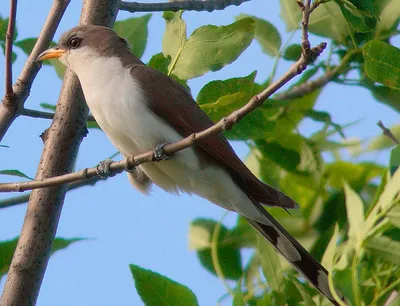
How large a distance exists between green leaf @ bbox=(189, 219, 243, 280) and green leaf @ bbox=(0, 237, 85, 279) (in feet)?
2.52

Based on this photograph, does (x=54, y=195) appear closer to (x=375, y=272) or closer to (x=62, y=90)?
(x=62, y=90)

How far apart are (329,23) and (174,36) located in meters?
0.79

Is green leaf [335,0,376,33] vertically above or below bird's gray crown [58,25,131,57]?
below

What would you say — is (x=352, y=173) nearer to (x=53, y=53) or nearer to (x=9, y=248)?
(x=53, y=53)

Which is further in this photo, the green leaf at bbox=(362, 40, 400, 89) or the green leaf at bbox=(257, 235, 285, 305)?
the green leaf at bbox=(257, 235, 285, 305)

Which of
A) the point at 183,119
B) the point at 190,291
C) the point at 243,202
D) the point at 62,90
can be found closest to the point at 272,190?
the point at 243,202

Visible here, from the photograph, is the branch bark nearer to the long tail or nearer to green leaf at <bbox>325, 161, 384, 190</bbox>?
the long tail

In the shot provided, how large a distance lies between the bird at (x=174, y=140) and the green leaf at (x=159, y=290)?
674 mm

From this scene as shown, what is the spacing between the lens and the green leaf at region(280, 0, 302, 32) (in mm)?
3900

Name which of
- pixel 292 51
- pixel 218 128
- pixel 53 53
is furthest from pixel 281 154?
pixel 218 128

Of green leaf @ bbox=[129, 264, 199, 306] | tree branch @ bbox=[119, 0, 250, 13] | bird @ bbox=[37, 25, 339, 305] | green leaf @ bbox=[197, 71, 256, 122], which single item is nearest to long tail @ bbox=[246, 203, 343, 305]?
bird @ bbox=[37, 25, 339, 305]

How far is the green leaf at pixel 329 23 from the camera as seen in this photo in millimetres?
3881

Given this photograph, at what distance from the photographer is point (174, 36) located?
376cm

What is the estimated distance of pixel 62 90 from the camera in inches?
152
